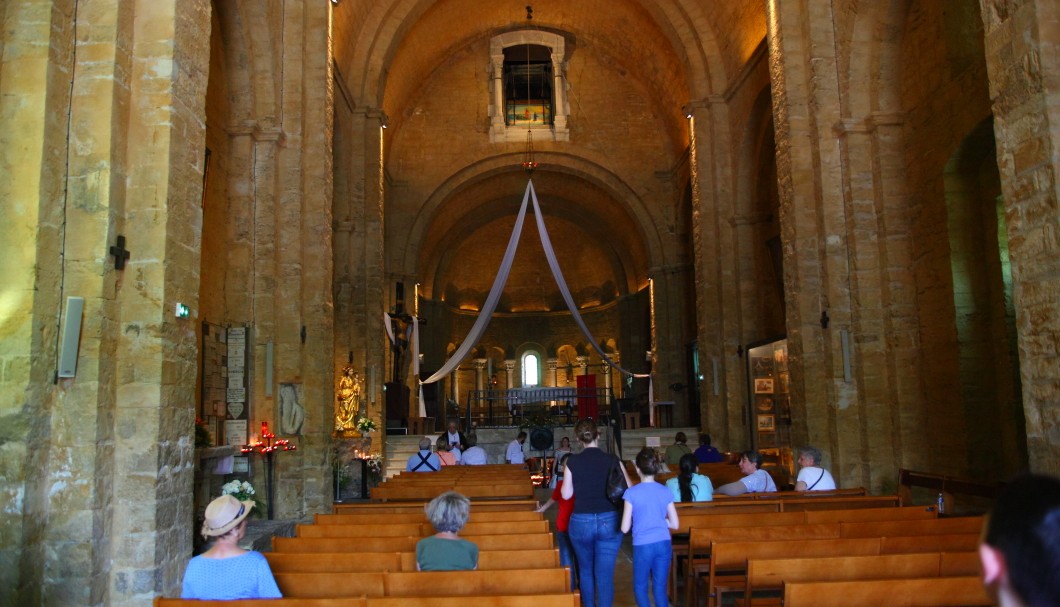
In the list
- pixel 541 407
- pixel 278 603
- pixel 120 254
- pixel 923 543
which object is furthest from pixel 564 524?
pixel 541 407

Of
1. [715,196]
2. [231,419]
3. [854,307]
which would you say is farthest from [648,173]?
[231,419]

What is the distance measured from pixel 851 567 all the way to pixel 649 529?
121 cm

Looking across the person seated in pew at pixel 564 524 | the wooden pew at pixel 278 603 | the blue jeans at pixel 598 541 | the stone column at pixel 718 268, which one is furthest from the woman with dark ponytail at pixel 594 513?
the stone column at pixel 718 268

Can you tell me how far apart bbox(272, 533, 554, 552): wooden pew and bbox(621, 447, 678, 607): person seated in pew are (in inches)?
20.1

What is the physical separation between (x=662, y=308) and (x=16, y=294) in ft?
61.1

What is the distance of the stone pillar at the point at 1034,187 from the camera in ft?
17.1

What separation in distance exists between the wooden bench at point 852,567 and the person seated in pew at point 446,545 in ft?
4.38

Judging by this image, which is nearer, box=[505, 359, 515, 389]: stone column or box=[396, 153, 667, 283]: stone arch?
box=[396, 153, 667, 283]: stone arch

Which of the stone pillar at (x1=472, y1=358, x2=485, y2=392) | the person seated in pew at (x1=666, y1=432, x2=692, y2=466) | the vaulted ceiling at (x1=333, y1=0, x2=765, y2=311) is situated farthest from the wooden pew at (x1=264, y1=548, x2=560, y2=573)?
the stone pillar at (x1=472, y1=358, x2=485, y2=392)

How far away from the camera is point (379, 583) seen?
3.67 meters

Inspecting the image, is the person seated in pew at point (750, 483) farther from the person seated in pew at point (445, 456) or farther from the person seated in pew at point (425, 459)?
the person seated in pew at point (445, 456)

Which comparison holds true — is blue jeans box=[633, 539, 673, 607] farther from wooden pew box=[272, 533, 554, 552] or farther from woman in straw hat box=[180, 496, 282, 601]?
woman in straw hat box=[180, 496, 282, 601]

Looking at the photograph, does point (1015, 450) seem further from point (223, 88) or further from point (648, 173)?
point (648, 173)

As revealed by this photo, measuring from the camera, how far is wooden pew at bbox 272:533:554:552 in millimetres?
4785
